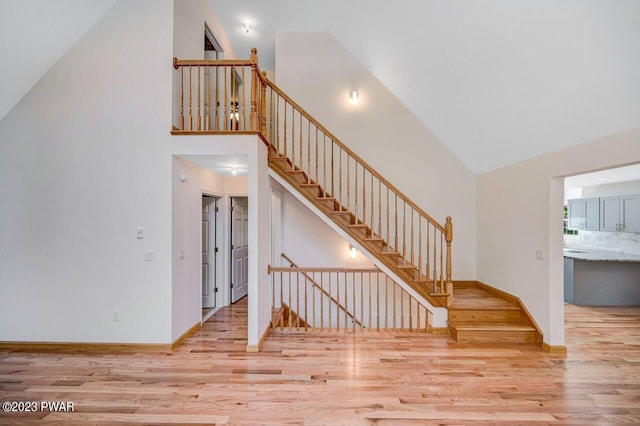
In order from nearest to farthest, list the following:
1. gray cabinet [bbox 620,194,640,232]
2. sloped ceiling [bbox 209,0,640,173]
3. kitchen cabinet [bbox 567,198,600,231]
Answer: sloped ceiling [bbox 209,0,640,173] < gray cabinet [bbox 620,194,640,232] < kitchen cabinet [bbox 567,198,600,231]

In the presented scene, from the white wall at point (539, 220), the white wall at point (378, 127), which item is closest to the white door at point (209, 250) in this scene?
the white wall at point (378, 127)

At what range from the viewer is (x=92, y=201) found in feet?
11.5

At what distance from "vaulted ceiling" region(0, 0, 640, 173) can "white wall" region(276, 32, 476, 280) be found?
7.8 inches

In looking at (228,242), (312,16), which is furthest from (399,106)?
(228,242)

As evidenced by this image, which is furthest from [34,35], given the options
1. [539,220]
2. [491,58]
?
[539,220]

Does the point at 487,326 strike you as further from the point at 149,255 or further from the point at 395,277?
the point at 149,255

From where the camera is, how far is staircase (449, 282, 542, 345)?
3.80 m

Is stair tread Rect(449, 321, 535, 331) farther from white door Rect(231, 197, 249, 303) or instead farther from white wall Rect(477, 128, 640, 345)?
white door Rect(231, 197, 249, 303)

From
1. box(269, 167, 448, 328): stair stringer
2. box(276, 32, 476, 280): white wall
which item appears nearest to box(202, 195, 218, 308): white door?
box(269, 167, 448, 328): stair stringer

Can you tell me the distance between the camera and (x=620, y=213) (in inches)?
→ 242

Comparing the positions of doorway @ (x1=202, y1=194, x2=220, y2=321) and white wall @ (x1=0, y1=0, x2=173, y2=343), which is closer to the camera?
white wall @ (x1=0, y1=0, x2=173, y2=343)

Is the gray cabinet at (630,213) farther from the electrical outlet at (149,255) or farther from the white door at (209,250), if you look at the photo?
the electrical outlet at (149,255)

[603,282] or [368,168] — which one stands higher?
[368,168]

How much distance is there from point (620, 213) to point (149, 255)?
8548 mm
